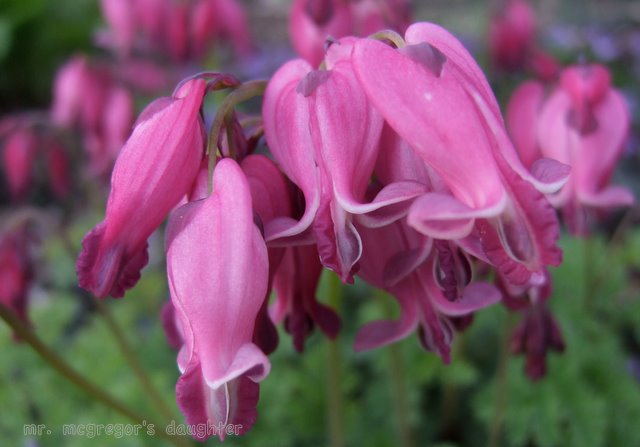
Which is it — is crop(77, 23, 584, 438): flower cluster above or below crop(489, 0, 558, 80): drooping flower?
above

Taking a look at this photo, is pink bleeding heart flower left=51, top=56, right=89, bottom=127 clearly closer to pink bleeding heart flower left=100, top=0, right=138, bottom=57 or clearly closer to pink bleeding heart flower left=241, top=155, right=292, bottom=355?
pink bleeding heart flower left=100, top=0, right=138, bottom=57

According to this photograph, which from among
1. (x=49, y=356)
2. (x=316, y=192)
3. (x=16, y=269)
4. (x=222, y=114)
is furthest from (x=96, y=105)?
(x=316, y=192)

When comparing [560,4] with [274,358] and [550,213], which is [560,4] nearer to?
[274,358]

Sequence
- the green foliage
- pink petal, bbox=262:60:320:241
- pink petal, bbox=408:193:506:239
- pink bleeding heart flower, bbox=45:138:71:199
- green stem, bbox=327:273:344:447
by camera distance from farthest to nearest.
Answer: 1. pink bleeding heart flower, bbox=45:138:71:199
2. the green foliage
3. green stem, bbox=327:273:344:447
4. pink petal, bbox=262:60:320:241
5. pink petal, bbox=408:193:506:239

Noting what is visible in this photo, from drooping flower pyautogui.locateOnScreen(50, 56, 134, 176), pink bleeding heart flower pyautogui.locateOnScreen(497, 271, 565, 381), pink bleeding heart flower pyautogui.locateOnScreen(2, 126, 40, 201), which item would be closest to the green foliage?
pink bleeding heart flower pyautogui.locateOnScreen(497, 271, 565, 381)

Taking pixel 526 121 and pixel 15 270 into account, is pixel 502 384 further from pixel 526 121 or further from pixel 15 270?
pixel 15 270

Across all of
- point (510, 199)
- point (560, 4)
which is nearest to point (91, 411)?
point (510, 199)
